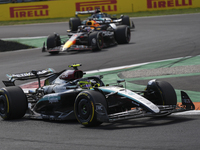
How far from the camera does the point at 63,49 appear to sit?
1873 cm

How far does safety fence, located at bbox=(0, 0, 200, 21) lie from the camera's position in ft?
118

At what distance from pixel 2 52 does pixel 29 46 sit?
1907 mm

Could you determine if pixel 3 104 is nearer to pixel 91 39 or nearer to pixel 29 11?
pixel 91 39

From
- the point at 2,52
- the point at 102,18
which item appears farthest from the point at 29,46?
the point at 102,18

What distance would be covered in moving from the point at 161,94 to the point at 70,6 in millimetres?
29884

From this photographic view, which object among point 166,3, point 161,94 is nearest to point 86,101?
point 161,94

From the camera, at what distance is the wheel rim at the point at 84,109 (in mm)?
7297

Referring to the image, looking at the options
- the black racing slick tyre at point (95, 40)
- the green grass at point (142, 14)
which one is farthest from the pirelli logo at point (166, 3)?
the black racing slick tyre at point (95, 40)

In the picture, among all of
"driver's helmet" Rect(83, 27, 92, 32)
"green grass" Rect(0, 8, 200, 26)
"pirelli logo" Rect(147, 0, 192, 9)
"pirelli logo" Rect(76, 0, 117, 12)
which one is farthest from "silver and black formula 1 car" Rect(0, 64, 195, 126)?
"pirelli logo" Rect(147, 0, 192, 9)

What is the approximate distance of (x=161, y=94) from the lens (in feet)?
25.8

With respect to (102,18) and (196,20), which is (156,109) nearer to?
(102,18)

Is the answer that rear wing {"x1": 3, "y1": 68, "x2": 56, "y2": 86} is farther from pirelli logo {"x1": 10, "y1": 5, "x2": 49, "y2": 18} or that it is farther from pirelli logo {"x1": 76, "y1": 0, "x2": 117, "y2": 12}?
pirelli logo {"x1": 10, "y1": 5, "x2": 49, "y2": 18}

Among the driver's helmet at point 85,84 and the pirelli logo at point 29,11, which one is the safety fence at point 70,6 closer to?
the pirelli logo at point 29,11

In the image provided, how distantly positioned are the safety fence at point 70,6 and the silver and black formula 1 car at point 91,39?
1532 cm
